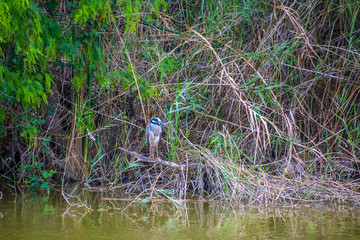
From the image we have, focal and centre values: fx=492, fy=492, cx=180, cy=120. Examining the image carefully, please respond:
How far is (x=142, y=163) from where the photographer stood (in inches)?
207

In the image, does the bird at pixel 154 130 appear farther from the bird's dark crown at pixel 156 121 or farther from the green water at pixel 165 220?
the green water at pixel 165 220

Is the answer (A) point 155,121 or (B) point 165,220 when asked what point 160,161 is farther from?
(B) point 165,220

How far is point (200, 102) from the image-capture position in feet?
17.8

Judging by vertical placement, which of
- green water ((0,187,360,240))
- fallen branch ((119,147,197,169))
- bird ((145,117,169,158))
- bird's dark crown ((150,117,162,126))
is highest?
bird's dark crown ((150,117,162,126))

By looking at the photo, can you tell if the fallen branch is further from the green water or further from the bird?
the green water

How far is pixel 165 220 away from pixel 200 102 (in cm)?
193

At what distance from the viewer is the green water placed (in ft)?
10.9

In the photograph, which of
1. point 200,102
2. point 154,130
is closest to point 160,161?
point 154,130

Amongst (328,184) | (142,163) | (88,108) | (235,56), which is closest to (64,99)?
(88,108)

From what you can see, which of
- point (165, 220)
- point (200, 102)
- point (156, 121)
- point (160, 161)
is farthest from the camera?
point (200, 102)

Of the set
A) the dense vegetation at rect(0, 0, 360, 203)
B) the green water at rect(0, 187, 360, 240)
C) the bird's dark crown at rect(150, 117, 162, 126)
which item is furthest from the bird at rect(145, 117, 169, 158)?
the green water at rect(0, 187, 360, 240)

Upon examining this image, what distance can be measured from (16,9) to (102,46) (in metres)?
1.56

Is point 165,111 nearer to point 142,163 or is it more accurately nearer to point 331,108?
point 142,163

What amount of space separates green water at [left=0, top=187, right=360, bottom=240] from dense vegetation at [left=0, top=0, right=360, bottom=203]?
332 mm
